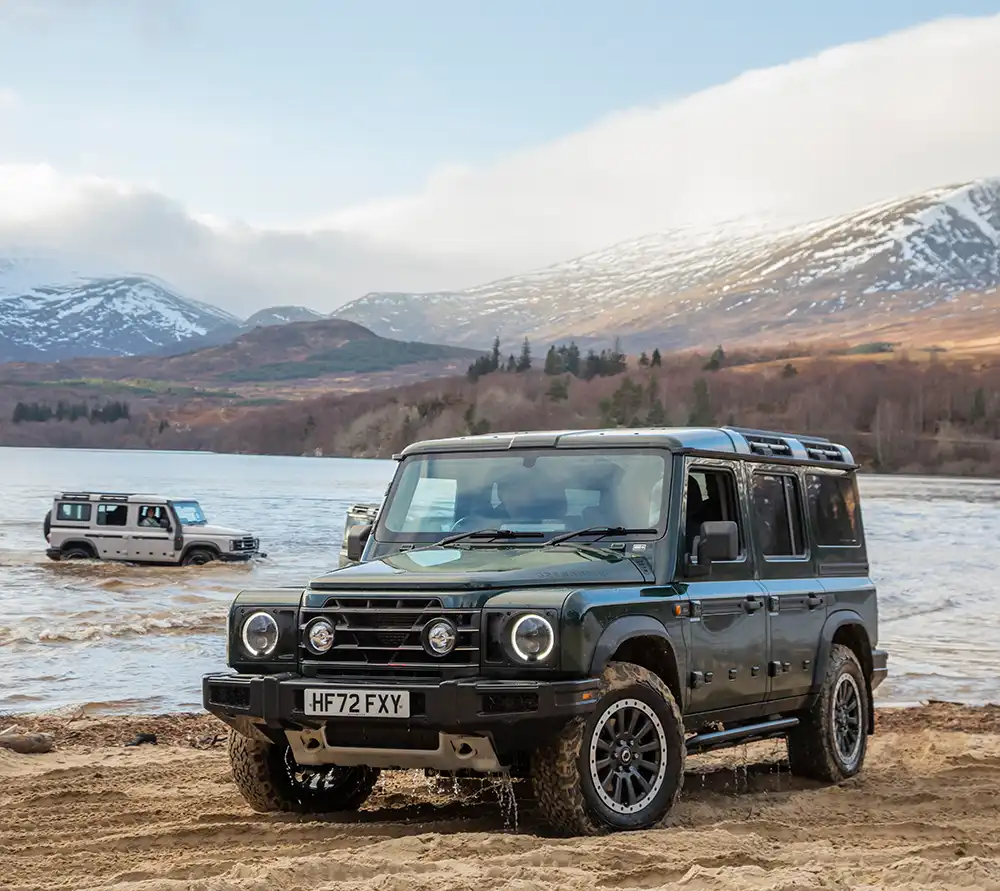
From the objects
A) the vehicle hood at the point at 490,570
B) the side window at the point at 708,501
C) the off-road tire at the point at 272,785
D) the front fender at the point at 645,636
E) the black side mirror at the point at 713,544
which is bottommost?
the off-road tire at the point at 272,785

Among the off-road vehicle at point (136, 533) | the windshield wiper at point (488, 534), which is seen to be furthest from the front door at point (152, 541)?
the windshield wiper at point (488, 534)

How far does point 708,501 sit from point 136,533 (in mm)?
32934

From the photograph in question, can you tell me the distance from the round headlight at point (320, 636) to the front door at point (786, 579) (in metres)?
3.09

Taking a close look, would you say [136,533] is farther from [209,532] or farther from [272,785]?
[272,785]

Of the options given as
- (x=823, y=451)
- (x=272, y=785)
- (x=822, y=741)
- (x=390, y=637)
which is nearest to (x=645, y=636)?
(x=390, y=637)

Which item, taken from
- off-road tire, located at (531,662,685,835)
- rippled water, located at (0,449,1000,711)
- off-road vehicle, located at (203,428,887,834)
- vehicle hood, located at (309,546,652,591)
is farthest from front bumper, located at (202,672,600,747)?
rippled water, located at (0,449,1000,711)

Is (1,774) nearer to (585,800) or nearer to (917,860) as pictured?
(585,800)

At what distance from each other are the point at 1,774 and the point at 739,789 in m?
5.05

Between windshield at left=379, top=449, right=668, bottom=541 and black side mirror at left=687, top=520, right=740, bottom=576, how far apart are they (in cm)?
26

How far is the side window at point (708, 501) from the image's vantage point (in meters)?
8.45

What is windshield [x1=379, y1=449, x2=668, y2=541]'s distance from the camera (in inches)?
328

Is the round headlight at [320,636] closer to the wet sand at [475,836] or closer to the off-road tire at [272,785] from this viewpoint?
the off-road tire at [272,785]

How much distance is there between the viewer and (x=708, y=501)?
28.8 ft

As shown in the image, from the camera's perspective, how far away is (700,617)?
27.4 ft
